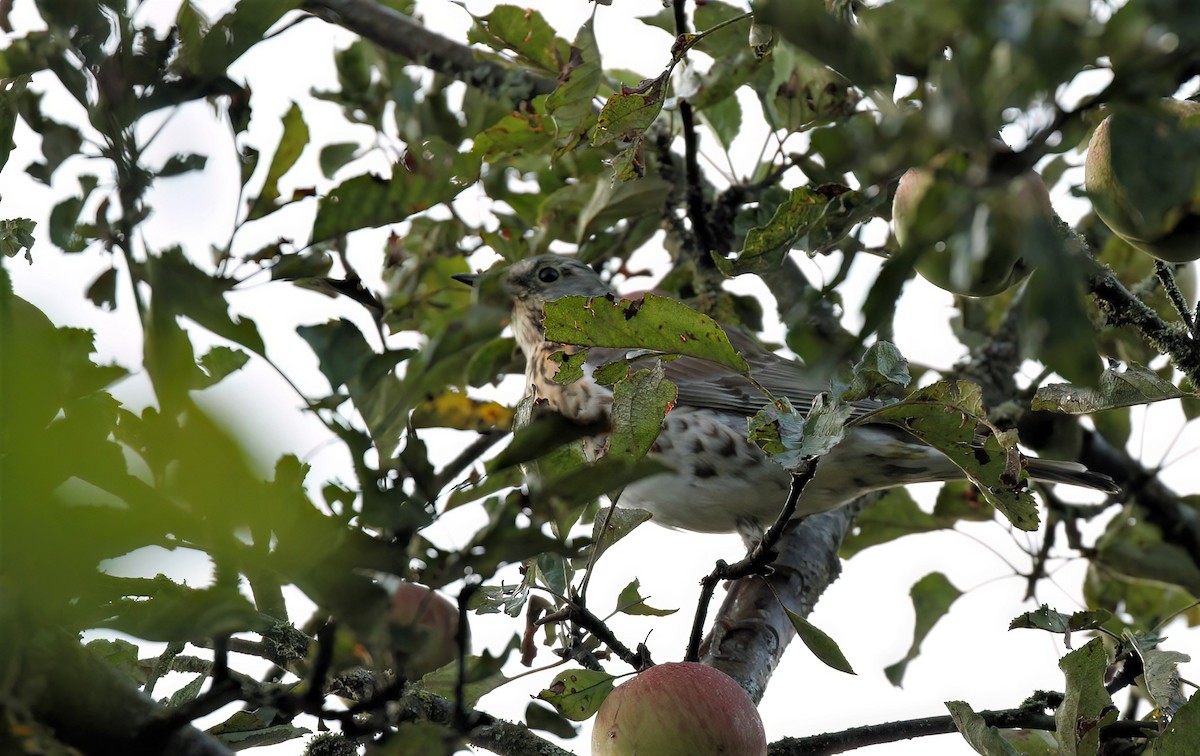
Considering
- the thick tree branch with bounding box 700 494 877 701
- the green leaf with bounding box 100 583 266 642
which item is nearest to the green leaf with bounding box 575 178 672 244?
the thick tree branch with bounding box 700 494 877 701

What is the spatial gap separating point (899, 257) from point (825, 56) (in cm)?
23

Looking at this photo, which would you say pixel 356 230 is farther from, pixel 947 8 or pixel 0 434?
pixel 947 8

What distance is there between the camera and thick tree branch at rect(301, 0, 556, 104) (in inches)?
154

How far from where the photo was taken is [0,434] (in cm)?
82

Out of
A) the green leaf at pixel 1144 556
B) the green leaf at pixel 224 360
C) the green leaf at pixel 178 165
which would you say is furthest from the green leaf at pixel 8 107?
the green leaf at pixel 1144 556

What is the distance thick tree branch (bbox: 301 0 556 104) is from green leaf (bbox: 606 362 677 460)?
2004 mm

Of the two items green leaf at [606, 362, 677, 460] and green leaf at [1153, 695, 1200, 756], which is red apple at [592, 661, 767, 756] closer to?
green leaf at [606, 362, 677, 460]

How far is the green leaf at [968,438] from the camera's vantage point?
6.77 ft

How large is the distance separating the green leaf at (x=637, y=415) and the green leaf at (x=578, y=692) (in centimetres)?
58

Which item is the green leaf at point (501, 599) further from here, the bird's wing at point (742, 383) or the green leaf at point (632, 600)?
the bird's wing at point (742, 383)

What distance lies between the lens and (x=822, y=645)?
2.51 m

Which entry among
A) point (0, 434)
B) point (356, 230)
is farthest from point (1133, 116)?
point (356, 230)

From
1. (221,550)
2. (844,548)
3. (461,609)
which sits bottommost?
(221,550)

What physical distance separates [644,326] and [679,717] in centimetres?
75
